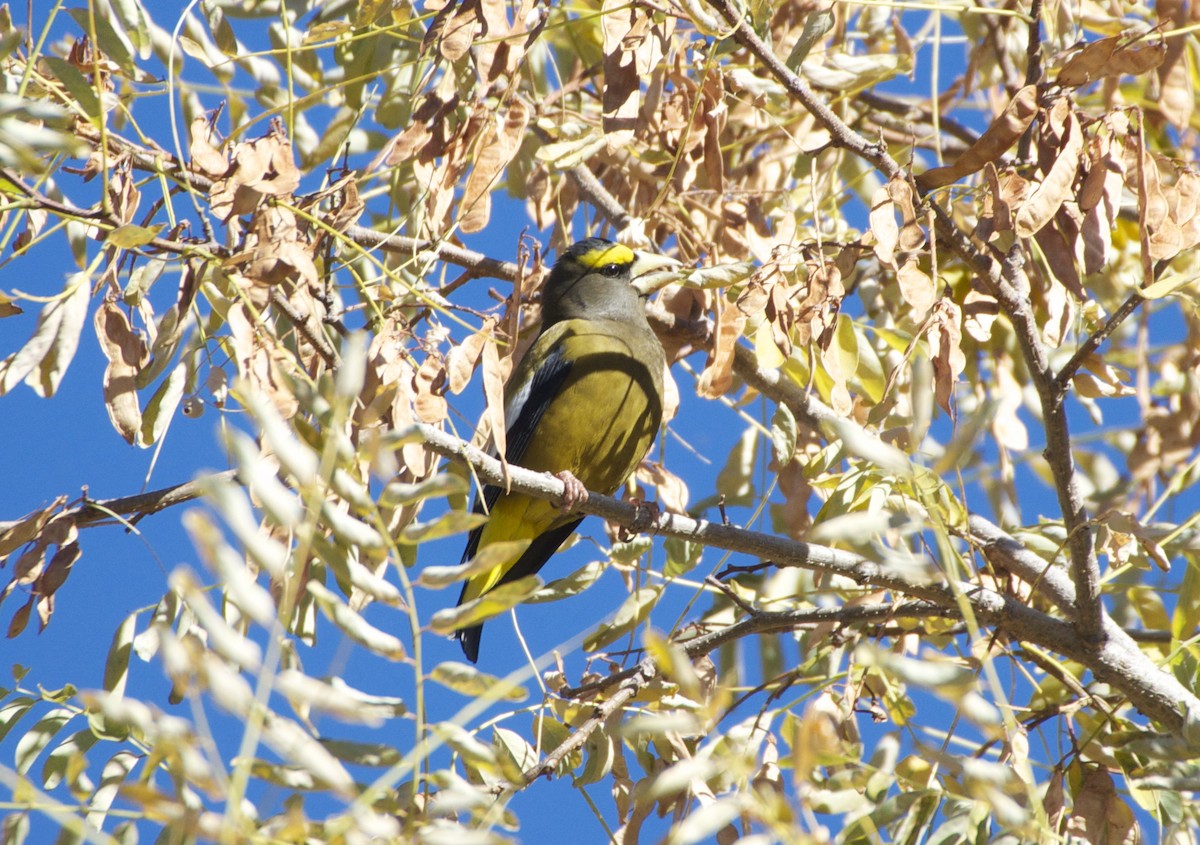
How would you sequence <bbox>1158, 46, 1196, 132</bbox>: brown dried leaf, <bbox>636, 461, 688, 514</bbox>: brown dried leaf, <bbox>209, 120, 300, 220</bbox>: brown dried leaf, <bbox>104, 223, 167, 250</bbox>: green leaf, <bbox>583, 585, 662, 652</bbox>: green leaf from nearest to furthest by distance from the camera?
<bbox>104, 223, 167, 250</bbox>: green leaf < <bbox>209, 120, 300, 220</bbox>: brown dried leaf < <bbox>1158, 46, 1196, 132</bbox>: brown dried leaf < <bbox>583, 585, 662, 652</bbox>: green leaf < <bbox>636, 461, 688, 514</bbox>: brown dried leaf

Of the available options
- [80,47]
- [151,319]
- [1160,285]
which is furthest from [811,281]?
[80,47]

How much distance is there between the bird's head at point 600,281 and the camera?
452cm

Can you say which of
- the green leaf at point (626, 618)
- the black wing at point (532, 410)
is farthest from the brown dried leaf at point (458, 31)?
the black wing at point (532, 410)

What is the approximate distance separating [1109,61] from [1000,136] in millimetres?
238

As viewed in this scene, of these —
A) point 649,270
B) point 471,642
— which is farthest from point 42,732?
point 649,270

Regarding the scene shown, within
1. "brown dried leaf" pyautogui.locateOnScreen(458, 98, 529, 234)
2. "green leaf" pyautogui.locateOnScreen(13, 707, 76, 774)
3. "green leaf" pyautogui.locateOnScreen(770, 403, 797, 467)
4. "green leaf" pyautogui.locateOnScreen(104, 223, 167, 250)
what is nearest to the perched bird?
"green leaf" pyautogui.locateOnScreen(770, 403, 797, 467)

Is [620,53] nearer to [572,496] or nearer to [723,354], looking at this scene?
[723,354]

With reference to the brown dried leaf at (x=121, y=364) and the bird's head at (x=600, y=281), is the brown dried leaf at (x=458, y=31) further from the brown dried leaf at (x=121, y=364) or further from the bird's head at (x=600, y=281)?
the bird's head at (x=600, y=281)

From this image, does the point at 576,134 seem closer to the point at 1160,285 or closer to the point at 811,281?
the point at 811,281

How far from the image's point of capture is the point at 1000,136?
93.7 inches

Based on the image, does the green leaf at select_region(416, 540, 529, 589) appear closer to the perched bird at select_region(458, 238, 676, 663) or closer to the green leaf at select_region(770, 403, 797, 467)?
the green leaf at select_region(770, 403, 797, 467)

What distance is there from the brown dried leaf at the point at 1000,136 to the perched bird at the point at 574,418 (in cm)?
157

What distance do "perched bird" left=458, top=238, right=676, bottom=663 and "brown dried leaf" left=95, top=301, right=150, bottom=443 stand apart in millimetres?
1606

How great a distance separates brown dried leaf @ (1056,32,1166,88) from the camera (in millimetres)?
2287
